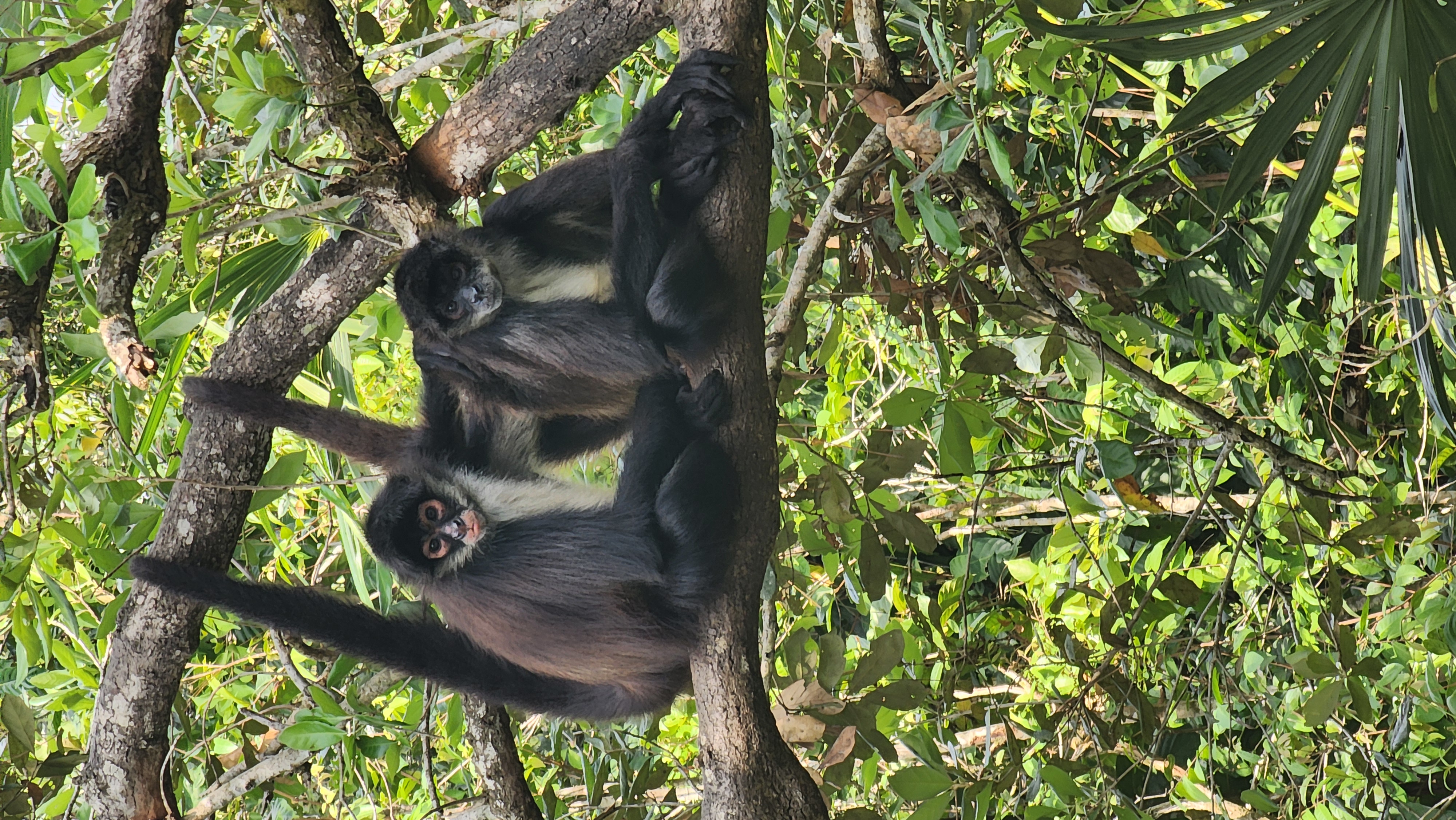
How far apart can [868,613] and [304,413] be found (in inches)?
58.0

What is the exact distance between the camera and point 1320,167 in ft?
4.65

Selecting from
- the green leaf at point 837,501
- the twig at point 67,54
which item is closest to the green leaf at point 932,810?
the green leaf at point 837,501

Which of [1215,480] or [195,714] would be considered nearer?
[1215,480]

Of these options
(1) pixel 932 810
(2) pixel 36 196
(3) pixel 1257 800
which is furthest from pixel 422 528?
(3) pixel 1257 800

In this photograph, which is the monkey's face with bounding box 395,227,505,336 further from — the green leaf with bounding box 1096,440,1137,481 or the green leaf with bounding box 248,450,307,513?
the green leaf with bounding box 1096,440,1137,481

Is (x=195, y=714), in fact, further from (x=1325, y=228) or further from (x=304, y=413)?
(x=1325, y=228)

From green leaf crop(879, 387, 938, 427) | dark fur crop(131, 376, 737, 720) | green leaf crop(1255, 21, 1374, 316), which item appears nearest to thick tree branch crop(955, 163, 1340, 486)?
green leaf crop(879, 387, 938, 427)

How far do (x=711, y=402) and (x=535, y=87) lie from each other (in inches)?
22.4

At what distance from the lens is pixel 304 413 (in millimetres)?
1992

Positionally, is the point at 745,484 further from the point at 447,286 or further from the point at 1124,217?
the point at 1124,217

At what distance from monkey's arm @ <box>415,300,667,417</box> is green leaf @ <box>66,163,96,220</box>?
1.88 feet

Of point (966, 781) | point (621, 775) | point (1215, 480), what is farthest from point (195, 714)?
point (1215, 480)

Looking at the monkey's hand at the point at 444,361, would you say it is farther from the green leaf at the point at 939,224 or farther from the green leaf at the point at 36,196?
the green leaf at the point at 939,224

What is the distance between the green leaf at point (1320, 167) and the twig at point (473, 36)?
1.34m
